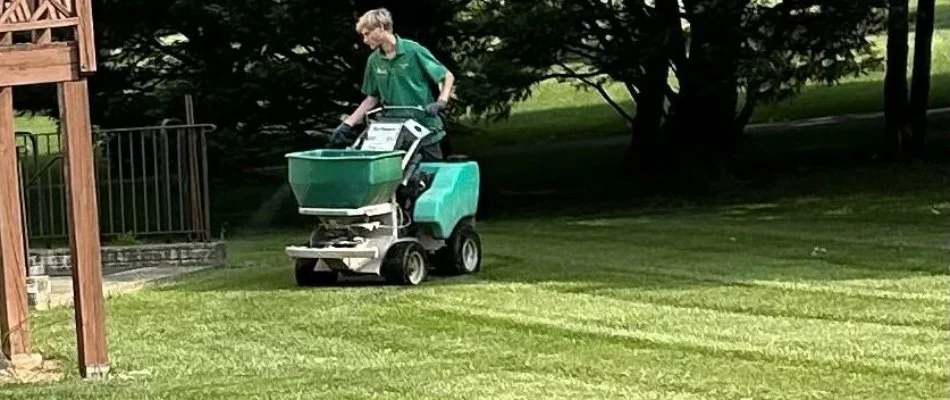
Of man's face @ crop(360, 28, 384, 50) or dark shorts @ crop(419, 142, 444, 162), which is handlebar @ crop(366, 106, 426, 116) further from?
man's face @ crop(360, 28, 384, 50)

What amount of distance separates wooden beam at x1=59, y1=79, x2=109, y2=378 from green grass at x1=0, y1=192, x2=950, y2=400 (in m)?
0.31

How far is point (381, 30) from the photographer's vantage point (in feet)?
37.0

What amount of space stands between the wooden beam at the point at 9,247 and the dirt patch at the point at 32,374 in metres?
0.12

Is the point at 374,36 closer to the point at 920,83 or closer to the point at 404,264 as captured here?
the point at 404,264

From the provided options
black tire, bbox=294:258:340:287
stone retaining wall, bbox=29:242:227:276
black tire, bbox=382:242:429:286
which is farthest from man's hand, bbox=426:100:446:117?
stone retaining wall, bbox=29:242:227:276

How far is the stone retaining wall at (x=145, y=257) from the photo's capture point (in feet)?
43.9

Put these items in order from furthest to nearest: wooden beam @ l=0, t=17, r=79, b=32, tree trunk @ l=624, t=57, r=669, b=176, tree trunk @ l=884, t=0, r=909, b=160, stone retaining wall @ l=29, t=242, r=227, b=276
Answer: tree trunk @ l=624, t=57, r=669, b=176 < tree trunk @ l=884, t=0, r=909, b=160 < stone retaining wall @ l=29, t=242, r=227, b=276 < wooden beam @ l=0, t=17, r=79, b=32

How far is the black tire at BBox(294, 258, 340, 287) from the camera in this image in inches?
446

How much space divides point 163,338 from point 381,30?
9.17 feet

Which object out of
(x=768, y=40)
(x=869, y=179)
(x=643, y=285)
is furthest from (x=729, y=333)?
(x=869, y=179)

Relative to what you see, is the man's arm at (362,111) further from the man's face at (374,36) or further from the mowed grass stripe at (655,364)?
the mowed grass stripe at (655,364)

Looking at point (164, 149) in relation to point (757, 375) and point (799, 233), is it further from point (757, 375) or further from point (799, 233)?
point (757, 375)

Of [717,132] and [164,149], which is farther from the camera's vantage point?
[717,132]

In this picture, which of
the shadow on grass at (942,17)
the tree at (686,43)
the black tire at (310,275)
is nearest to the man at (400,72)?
the black tire at (310,275)
